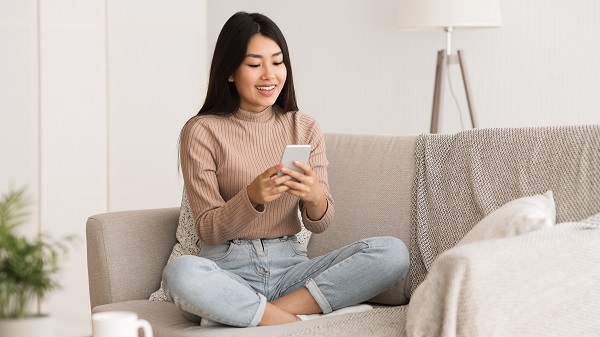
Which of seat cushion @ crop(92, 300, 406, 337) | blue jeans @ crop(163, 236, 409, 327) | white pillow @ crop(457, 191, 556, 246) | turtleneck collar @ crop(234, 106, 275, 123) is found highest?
turtleneck collar @ crop(234, 106, 275, 123)

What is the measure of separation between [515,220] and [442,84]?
2044 mm

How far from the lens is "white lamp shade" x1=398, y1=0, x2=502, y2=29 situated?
3.72 metres

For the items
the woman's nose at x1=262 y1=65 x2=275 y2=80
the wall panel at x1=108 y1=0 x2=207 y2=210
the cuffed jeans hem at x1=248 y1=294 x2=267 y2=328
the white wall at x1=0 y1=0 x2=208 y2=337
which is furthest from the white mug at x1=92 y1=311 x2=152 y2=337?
the wall panel at x1=108 y1=0 x2=207 y2=210

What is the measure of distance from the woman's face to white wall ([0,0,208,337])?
1275 millimetres

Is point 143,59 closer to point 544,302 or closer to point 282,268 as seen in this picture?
point 282,268

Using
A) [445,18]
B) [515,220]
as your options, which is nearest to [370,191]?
[515,220]

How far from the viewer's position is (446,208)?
7.87 ft

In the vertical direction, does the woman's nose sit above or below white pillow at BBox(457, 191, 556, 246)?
above

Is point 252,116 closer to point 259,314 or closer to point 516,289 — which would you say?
point 259,314

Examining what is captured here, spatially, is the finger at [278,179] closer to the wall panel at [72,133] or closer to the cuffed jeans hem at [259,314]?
the cuffed jeans hem at [259,314]

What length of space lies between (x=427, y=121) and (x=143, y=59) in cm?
141

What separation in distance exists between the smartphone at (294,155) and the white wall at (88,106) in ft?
5.03

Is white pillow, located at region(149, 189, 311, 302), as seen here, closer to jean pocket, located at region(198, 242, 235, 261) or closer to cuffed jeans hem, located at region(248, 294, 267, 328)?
jean pocket, located at region(198, 242, 235, 261)

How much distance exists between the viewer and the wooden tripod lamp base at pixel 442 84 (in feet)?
12.8
